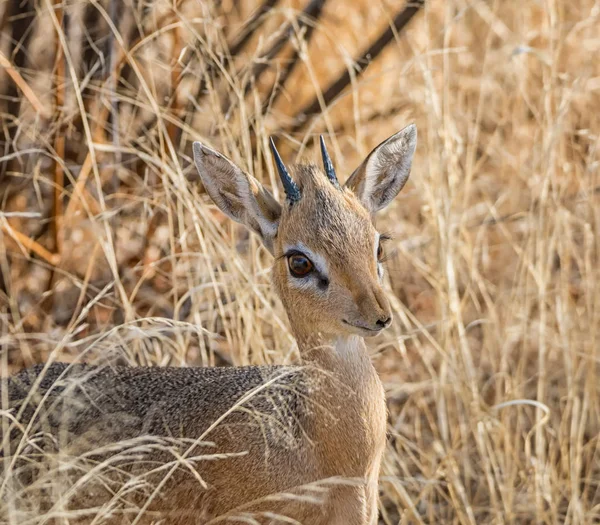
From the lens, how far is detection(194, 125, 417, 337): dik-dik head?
10.7 feet

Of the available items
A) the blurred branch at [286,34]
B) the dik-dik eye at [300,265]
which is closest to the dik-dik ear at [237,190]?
the dik-dik eye at [300,265]

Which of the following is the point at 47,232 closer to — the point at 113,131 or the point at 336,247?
the point at 113,131

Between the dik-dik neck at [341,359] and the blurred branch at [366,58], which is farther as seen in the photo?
the blurred branch at [366,58]

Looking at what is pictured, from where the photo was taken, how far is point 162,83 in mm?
5793

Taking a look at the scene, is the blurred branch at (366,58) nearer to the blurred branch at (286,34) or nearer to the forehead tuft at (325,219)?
the blurred branch at (286,34)

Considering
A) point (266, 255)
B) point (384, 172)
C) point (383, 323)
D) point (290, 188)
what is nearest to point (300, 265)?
point (290, 188)

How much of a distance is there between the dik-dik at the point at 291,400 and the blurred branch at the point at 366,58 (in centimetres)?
171

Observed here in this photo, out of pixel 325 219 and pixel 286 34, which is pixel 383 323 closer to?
pixel 325 219

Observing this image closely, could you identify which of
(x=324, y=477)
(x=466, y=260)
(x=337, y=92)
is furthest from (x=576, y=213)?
(x=324, y=477)

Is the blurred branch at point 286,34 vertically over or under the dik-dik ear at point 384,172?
over

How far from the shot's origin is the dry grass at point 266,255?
4707 mm

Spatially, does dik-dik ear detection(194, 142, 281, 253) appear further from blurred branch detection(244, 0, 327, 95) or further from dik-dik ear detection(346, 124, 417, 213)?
blurred branch detection(244, 0, 327, 95)

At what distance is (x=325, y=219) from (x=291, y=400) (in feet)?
1.99

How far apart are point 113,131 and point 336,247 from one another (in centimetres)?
218
